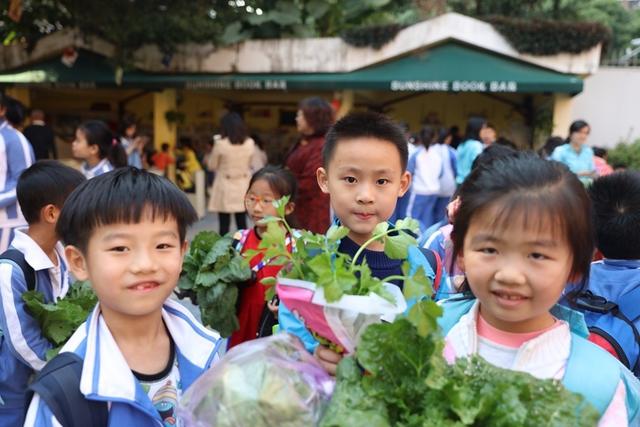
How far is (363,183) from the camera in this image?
184 cm

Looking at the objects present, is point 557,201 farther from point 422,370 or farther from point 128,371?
point 128,371

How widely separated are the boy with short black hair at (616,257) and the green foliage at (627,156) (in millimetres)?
10412

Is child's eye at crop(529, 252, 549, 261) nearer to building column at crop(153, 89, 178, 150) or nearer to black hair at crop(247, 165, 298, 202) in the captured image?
black hair at crop(247, 165, 298, 202)

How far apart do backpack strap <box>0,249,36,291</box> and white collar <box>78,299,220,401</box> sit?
2.42 ft

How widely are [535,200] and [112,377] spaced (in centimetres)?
107

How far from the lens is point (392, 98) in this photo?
14.2 m

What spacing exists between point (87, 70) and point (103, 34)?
4.56 feet

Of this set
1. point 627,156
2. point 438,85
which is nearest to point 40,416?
point 438,85

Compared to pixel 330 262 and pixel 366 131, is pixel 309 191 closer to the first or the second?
pixel 366 131

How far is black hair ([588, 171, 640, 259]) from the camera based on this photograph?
2.01 metres

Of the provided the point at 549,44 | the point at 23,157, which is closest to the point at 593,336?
the point at 23,157

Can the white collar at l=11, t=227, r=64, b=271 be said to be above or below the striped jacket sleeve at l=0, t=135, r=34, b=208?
below

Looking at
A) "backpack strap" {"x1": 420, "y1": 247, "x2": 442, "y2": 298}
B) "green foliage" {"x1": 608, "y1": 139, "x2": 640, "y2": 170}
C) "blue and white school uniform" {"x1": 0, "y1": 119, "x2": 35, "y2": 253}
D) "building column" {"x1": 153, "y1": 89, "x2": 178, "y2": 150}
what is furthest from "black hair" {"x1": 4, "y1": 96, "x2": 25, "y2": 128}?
"green foliage" {"x1": 608, "y1": 139, "x2": 640, "y2": 170}

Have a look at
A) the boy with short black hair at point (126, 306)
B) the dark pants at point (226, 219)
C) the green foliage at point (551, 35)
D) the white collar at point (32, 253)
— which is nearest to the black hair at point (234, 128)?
the dark pants at point (226, 219)
